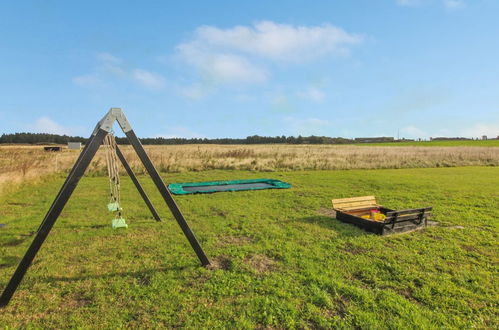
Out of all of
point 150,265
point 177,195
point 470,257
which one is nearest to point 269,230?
point 150,265

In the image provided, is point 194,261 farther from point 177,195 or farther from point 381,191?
point 381,191

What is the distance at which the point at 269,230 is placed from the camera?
691 centimetres

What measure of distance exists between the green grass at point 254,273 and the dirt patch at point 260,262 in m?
0.02

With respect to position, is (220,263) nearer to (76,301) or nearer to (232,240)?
(232,240)

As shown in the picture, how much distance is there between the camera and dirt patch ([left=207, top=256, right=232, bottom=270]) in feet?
15.8

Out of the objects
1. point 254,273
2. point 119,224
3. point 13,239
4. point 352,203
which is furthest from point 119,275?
point 352,203

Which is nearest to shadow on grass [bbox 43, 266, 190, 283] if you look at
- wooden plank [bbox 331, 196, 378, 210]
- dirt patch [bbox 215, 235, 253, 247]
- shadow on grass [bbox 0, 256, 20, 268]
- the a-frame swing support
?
the a-frame swing support

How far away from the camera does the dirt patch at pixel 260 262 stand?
4730 mm

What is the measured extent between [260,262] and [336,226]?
315 cm

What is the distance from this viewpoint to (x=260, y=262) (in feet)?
16.5

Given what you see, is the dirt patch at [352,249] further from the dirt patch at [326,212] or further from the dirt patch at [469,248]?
the dirt patch at [326,212]

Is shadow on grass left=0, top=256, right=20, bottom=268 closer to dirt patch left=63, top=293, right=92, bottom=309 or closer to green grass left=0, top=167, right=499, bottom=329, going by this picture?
green grass left=0, top=167, right=499, bottom=329

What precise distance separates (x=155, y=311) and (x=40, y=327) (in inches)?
51.9

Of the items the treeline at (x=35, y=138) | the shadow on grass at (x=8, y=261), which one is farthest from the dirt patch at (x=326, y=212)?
the treeline at (x=35, y=138)
